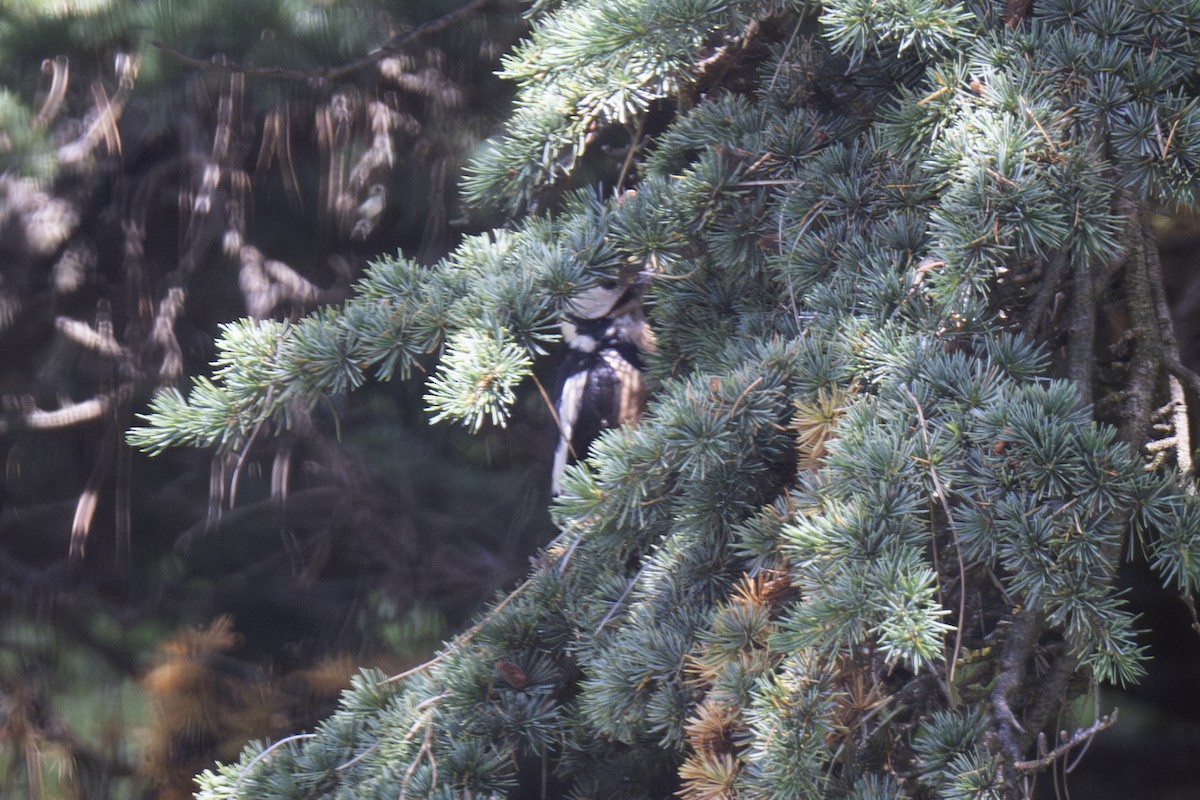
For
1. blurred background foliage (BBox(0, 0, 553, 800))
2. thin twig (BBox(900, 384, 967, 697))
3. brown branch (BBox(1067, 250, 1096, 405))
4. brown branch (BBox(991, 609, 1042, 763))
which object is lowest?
blurred background foliage (BBox(0, 0, 553, 800))

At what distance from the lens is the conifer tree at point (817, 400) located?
63cm

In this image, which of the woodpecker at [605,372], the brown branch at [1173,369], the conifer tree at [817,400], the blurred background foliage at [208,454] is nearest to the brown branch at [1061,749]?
the conifer tree at [817,400]

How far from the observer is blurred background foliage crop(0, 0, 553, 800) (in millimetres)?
1578

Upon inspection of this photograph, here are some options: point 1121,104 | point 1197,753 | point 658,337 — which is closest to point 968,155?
point 1121,104

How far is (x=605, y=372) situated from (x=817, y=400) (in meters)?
0.47

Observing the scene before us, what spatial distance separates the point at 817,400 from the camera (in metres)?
0.74

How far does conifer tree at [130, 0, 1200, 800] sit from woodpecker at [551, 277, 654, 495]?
144mm

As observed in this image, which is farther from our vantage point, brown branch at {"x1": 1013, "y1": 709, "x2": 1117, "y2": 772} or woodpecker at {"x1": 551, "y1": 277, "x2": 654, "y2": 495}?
woodpecker at {"x1": 551, "y1": 277, "x2": 654, "y2": 495}

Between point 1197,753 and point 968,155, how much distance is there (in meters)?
1.69

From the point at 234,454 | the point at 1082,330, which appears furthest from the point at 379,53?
the point at 1082,330

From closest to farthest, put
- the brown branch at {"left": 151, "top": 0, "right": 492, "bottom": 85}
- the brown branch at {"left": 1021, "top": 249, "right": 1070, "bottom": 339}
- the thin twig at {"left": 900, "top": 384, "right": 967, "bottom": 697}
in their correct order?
the thin twig at {"left": 900, "top": 384, "right": 967, "bottom": 697} < the brown branch at {"left": 1021, "top": 249, "right": 1070, "bottom": 339} < the brown branch at {"left": 151, "top": 0, "right": 492, "bottom": 85}

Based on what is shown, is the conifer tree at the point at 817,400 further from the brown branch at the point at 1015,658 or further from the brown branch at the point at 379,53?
the brown branch at the point at 379,53

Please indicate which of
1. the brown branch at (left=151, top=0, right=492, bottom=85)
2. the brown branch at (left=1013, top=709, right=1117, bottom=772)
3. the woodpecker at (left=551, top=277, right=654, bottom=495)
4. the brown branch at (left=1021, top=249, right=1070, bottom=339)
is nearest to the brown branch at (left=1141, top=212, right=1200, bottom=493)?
the brown branch at (left=1021, top=249, right=1070, bottom=339)

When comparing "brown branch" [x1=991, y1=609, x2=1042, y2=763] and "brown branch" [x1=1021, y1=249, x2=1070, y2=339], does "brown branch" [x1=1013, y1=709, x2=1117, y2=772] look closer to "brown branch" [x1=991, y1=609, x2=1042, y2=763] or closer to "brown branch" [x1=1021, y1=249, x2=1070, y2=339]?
"brown branch" [x1=991, y1=609, x2=1042, y2=763]
